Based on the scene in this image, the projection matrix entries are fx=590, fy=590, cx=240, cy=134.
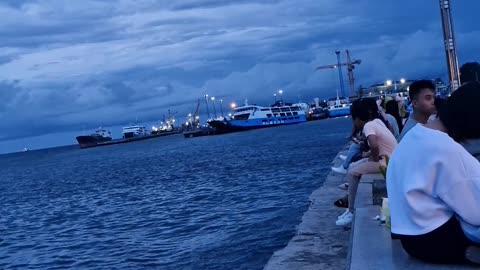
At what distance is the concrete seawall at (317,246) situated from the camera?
6824mm

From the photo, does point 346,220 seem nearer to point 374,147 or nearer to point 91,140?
point 374,147

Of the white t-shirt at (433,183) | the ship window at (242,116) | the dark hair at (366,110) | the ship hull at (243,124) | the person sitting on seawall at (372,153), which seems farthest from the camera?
the ship hull at (243,124)

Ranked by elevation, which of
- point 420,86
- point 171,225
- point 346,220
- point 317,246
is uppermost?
point 420,86

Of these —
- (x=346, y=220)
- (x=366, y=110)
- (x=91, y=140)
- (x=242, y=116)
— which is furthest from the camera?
(x=91, y=140)

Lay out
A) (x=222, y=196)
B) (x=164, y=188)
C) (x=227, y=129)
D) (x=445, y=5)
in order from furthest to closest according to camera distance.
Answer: (x=227, y=129) < (x=164, y=188) < (x=222, y=196) < (x=445, y=5)

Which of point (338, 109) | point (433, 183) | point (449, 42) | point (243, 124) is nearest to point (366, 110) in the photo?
point (449, 42)

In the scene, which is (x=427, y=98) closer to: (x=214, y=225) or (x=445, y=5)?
(x=445, y=5)

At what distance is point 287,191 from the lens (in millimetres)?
19125

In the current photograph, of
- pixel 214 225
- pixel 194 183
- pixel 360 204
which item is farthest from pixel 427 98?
pixel 194 183

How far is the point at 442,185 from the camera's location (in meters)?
3.25

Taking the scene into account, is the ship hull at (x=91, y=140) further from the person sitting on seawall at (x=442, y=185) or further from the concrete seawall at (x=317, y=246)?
the person sitting on seawall at (x=442, y=185)

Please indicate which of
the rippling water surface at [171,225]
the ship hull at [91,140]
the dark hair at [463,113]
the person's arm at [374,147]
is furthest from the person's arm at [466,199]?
the ship hull at [91,140]

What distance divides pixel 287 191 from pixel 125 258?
7705mm

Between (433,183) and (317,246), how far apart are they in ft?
14.6
